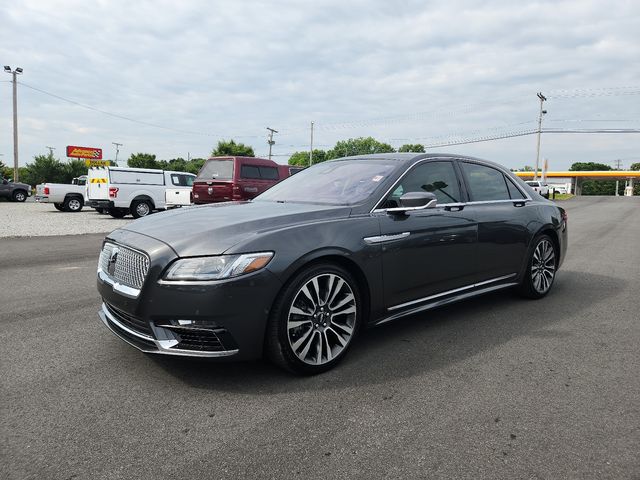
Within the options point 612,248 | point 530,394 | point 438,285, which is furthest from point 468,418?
point 612,248

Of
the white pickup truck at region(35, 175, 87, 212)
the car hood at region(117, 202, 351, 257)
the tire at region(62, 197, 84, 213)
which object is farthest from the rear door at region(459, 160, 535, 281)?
the tire at region(62, 197, 84, 213)

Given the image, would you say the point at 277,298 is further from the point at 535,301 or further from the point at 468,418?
the point at 535,301

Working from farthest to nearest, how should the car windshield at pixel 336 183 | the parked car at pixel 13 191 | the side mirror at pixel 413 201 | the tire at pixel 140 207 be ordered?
the parked car at pixel 13 191 < the tire at pixel 140 207 < the car windshield at pixel 336 183 < the side mirror at pixel 413 201

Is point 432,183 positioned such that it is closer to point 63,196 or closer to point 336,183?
point 336,183

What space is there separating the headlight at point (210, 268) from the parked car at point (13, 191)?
33677 millimetres

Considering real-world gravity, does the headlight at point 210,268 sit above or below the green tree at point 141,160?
below

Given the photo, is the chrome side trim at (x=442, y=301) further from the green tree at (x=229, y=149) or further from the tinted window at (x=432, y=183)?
the green tree at (x=229, y=149)

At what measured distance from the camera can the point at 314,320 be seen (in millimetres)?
3246

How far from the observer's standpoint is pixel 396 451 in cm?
237

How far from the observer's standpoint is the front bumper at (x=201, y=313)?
113 inches

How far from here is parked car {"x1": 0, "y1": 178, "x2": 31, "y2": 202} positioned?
30578 mm

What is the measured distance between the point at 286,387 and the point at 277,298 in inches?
22.5

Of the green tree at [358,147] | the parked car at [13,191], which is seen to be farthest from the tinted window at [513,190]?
the green tree at [358,147]

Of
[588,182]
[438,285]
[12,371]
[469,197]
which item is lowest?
[12,371]
